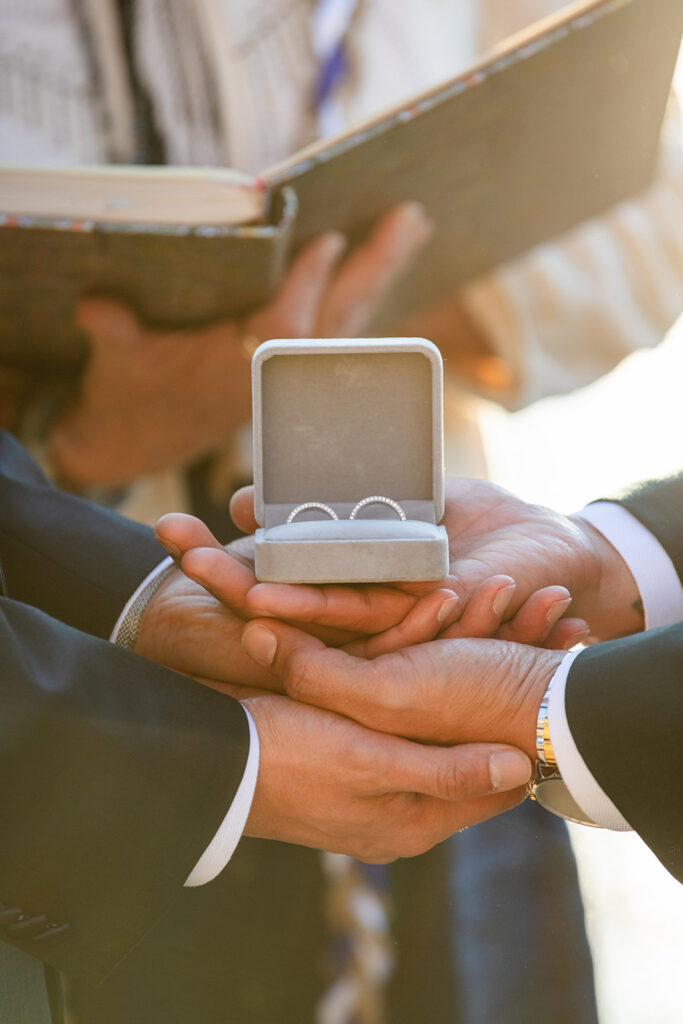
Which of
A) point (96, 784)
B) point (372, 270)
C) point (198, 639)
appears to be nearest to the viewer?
point (96, 784)

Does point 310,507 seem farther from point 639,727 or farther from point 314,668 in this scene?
point 639,727

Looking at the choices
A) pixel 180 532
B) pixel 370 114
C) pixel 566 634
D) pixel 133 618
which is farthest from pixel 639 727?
pixel 370 114

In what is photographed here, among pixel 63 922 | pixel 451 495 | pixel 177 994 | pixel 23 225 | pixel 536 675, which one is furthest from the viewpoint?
pixel 177 994

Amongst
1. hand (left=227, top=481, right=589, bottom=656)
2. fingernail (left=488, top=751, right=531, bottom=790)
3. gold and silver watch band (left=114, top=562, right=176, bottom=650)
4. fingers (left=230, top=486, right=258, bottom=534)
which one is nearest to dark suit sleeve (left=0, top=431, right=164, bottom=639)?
gold and silver watch band (left=114, top=562, right=176, bottom=650)

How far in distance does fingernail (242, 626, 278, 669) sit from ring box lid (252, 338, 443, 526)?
11cm

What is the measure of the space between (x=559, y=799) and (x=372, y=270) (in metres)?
0.80

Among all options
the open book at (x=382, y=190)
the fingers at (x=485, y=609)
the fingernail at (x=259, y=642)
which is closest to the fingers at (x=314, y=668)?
the fingernail at (x=259, y=642)

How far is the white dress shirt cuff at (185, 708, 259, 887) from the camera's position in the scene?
93 centimetres

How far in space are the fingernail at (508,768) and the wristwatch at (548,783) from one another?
0.02 meters

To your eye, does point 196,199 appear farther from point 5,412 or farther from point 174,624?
point 5,412

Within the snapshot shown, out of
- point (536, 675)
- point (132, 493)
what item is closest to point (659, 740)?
point (536, 675)

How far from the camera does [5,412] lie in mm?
1596

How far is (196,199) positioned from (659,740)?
73 cm

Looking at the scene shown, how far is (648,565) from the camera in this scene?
1.16m
